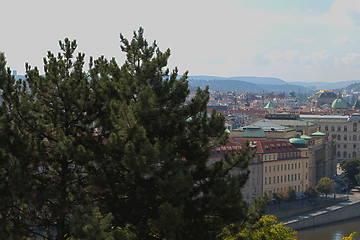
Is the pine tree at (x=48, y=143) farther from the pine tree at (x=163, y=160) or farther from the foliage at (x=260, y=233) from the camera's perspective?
the foliage at (x=260, y=233)

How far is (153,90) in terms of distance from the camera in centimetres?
2427

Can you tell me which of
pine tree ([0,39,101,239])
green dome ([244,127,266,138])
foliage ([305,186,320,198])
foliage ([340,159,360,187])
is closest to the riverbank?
foliage ([305,186,320,198])

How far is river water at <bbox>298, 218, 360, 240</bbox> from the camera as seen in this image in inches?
2972

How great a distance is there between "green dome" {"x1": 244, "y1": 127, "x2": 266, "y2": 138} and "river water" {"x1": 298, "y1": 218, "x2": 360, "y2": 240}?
1654 cm

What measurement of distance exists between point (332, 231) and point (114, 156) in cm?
6003

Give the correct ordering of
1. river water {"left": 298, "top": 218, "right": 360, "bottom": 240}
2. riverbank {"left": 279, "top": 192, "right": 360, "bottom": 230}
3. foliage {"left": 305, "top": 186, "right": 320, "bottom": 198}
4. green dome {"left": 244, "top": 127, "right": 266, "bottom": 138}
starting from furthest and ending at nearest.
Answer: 1. green dome {"left": 244, "top": 127, "right": 266, "bottom": 138}
2. foliage {"left": 305, "top": 186, "right": 320, "bottom": 198}
3. riverbank {"left": 279, "top": 192, "right": 360, "bottom": 230}
4. river water {"left": 298, "top": 218, "right": 360, "bottom": 240}

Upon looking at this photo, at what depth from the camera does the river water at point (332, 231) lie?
7550 centimetres

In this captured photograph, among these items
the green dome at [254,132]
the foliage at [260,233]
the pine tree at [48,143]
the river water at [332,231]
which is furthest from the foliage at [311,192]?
the pine tree at [48,143]

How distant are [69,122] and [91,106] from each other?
849 mm

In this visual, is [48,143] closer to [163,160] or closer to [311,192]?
[163,160]

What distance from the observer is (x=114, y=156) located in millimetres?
23047

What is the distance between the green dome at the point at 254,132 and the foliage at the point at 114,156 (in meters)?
71.9

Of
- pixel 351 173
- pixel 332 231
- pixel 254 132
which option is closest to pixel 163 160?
pixel 332 231

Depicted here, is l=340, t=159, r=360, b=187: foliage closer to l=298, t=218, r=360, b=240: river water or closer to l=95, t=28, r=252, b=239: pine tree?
l=298, t=218, r=360, b=240: river water
